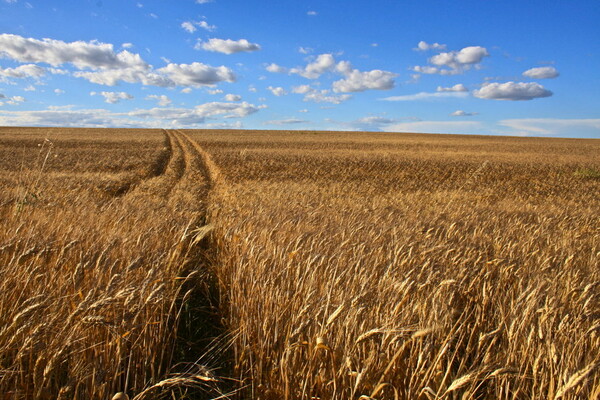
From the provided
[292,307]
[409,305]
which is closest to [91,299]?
[292,307]

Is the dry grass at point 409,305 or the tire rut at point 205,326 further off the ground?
the dry grass at point 409,305

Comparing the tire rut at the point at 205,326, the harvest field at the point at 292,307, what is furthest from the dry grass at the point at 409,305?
the tire rut at the point at 205,326

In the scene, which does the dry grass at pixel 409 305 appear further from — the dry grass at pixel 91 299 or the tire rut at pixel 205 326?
the dry grass at pixel 91 299

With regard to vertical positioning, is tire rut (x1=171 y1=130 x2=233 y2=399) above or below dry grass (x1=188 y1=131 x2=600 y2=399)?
below

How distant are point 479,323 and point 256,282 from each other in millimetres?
1764

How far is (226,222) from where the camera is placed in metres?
6.10

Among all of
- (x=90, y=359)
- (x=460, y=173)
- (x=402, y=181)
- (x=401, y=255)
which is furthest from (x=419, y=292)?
(x=460, y=173)

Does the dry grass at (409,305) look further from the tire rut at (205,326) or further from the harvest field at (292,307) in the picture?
the tire rut at (205,326)

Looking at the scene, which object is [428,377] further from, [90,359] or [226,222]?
[226,222]

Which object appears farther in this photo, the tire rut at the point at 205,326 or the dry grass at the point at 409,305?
the tire rut at the point at 205,326

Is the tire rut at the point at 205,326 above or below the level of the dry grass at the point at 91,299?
below

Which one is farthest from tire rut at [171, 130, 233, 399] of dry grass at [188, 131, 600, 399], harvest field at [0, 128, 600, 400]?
dry grass at [188, 131, 600, 399]

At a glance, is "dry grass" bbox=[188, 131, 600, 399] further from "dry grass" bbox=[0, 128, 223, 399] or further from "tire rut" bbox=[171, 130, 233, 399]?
"dry grass" bbox=[0, 128, 223, 399]

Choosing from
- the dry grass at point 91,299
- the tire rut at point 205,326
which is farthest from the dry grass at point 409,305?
the dry grass at point 91,299
